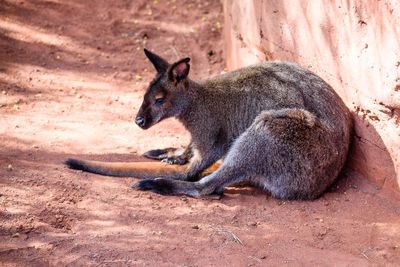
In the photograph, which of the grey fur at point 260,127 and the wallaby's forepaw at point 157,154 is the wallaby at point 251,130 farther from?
the wallaby's forepaw at point 157,154

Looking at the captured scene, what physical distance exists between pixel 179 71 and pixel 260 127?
0.94 metres

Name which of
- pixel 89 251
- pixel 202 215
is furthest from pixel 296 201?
pixel 89 251

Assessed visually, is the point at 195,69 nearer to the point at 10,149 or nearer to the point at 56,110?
→ the point at 56,110

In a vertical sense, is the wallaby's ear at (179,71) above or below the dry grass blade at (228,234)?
above

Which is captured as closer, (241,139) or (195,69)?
(241,139)

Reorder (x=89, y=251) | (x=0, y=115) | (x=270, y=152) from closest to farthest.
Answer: (x=89, y=251) < (x=270, y=152) < (x=0, y=115)

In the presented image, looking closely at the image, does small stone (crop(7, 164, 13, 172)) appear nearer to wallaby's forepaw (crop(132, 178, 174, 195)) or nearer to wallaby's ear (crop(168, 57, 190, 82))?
wallaby's forepaw (crop(132, 178, 174, 195))

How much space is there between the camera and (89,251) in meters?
4.53

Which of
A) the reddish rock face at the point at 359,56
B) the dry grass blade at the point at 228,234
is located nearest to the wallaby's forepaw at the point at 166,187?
the dry grass blade at the point at 228,234

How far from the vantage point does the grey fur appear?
542 centimetres

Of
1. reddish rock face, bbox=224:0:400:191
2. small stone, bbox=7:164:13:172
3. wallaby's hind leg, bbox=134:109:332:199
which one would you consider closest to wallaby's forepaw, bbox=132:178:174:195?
wallaby's hind leg, bbox=134:109:332:199

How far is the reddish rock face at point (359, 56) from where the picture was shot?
5113 millimetres

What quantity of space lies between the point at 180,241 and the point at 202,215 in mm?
509

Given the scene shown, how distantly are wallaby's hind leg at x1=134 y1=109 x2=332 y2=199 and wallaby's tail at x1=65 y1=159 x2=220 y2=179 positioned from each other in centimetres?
23
